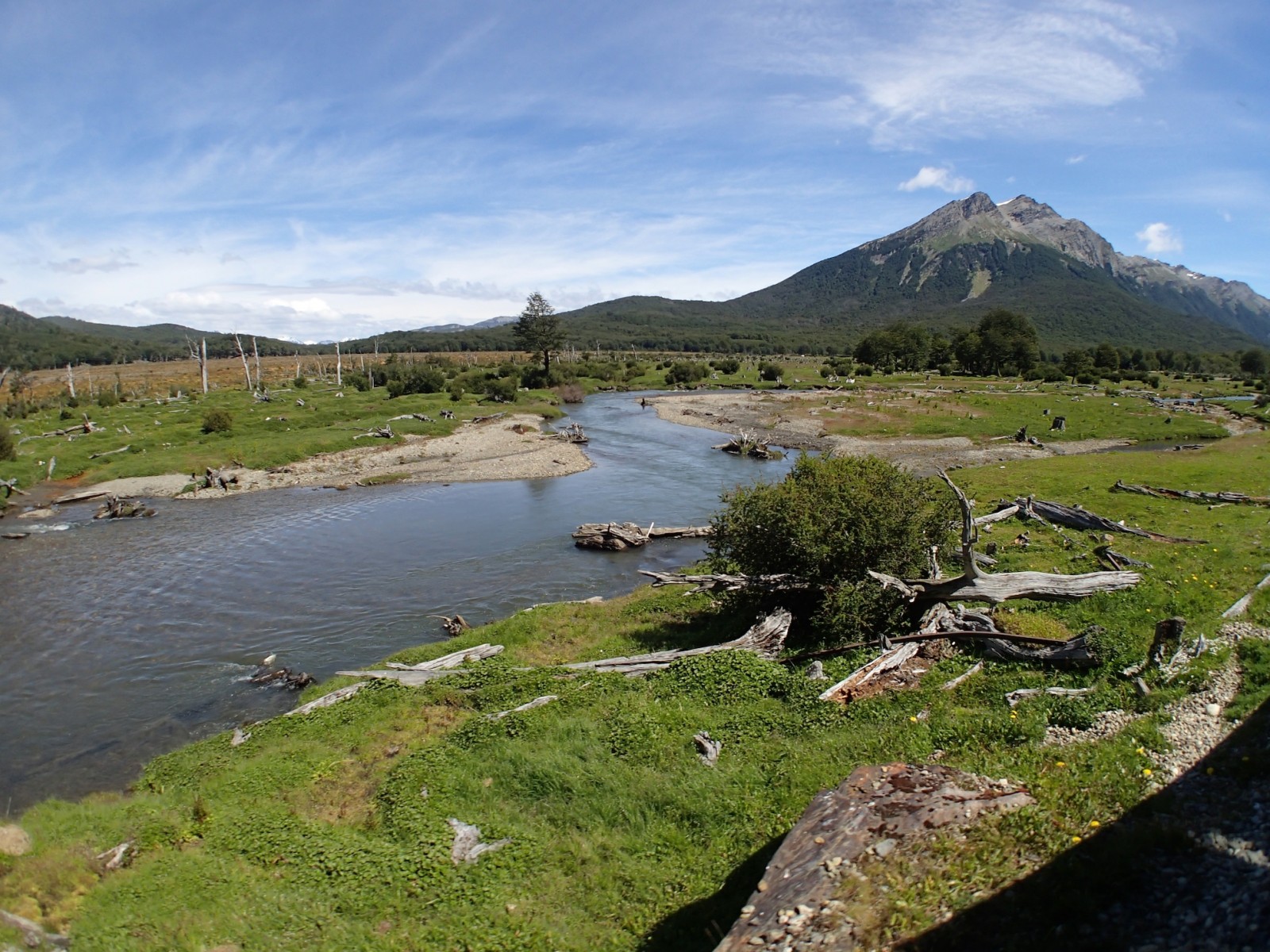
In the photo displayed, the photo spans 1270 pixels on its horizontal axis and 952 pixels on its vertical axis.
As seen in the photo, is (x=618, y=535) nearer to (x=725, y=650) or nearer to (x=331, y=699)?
(x=725, y=650)

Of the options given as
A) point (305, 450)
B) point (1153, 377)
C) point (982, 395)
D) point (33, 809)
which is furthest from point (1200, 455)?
point (1153, 377)

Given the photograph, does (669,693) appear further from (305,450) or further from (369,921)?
(305,450)

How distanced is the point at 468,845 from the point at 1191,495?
109 ft

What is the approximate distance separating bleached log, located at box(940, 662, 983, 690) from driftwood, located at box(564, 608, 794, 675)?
405 centimetres

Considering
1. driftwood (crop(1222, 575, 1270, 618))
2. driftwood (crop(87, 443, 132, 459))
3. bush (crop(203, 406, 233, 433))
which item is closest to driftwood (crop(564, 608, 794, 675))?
driftwood (crop(1222, 575, 1270, 618))

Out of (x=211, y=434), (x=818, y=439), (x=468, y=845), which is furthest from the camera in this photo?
(x=818, y=439)

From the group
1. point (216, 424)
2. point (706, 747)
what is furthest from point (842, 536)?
point (216, 424)

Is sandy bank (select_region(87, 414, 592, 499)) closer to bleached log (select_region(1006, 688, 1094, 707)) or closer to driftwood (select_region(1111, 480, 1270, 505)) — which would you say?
driftwood (select_region(1111, 480, 1270, 505))

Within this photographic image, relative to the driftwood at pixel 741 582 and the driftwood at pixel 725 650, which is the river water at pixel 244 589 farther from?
the driftwood at pixel 725 650

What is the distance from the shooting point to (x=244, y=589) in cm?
2747

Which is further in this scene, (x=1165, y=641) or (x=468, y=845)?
(x=1165, y=641)

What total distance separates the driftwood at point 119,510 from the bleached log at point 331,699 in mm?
29406

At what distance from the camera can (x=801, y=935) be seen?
694 centimetres

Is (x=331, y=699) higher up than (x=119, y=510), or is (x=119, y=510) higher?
(x=119, y=510)
